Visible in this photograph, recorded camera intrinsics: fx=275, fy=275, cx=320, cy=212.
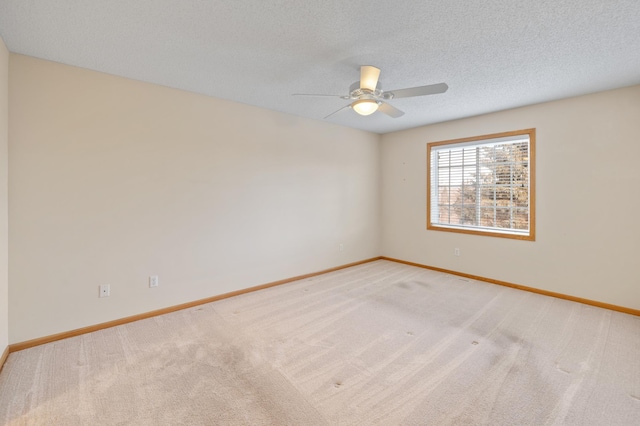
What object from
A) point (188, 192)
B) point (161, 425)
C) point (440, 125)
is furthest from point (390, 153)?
point (161, 425)

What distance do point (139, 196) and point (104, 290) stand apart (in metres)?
0.97

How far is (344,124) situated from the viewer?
470cm

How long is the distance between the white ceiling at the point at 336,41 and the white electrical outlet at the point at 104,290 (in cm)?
206

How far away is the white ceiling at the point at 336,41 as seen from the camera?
5.74 ft

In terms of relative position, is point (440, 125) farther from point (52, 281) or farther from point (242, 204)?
point (52, 281)

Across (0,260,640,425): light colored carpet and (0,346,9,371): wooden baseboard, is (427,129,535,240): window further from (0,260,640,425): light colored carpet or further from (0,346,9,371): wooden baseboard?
(0,346,9,371): wooden baseboard

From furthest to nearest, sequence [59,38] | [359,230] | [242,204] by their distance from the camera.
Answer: [359,230] → [242,204] → [59,38]

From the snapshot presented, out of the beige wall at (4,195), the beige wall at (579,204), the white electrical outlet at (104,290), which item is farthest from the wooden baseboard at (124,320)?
the beige wall at (579,204)

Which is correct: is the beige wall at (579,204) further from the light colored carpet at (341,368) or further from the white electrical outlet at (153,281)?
the white electrical outlet at (153,281)

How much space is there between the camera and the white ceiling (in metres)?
1.75

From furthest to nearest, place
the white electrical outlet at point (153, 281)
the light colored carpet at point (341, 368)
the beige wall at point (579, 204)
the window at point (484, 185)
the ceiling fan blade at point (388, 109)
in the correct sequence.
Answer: the window at point (484, 185), the beige wall at point (579, 204), the white electrical outlet at point (153, 281), the ceiling fan blade at point (388, 109), the light colored carpet at point (341, 368)

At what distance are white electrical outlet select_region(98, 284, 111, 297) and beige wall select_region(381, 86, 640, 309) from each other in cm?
468

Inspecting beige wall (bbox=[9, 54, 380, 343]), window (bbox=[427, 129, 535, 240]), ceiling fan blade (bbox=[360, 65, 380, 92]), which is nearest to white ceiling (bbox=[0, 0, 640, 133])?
ceiling fan blade (bbox=[360, 65, 380, 92])

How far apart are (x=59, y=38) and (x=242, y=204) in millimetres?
2161
